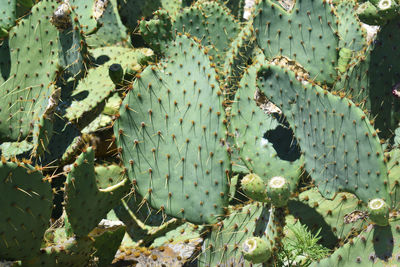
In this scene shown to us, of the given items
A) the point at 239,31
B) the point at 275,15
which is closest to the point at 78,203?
the point at 275,15

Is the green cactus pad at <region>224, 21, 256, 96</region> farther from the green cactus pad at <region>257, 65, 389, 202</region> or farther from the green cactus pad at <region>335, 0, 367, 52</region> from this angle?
the green cactus pad at <region>257, 65, 389, 202</region>

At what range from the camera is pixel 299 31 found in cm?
326

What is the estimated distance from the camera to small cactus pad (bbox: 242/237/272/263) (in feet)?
7.00

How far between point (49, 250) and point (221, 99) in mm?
995

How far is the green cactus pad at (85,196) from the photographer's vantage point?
2375 millimetres

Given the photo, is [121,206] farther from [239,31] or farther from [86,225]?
[239,31]

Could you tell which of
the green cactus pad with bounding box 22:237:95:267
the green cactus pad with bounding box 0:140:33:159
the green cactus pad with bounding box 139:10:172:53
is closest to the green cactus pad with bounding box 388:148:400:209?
the green cactus pad with bounding box 22:237:95:267

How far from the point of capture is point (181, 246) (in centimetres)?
309

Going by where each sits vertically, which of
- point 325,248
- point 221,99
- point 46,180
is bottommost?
point 325,248

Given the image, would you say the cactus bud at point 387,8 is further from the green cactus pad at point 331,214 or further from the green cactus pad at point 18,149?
the green cactus pad at point 18,149

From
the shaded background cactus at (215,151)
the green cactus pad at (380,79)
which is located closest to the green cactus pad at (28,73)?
the shaded background cactus at (215,151)

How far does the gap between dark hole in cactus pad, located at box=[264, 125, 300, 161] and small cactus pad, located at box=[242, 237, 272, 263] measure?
73 centimetres

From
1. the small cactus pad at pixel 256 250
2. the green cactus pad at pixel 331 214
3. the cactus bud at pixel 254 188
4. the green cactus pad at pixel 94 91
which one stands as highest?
the cactus bud at pixel 254 188

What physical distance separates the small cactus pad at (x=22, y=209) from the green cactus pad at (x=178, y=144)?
43cm
